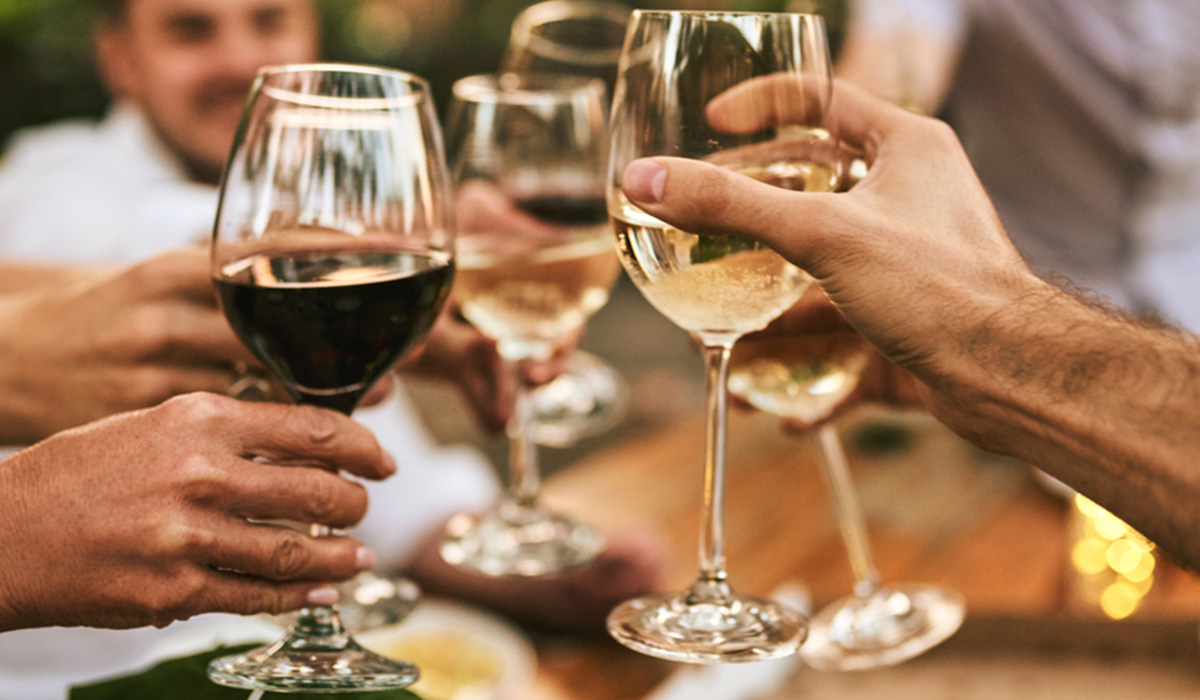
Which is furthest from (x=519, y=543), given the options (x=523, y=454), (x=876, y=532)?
(x=876, y=532)

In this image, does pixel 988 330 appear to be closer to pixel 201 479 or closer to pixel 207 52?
pixel 201 479

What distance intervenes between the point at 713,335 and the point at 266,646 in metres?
0.36

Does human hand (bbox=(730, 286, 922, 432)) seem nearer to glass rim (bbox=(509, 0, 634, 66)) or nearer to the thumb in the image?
the thumb

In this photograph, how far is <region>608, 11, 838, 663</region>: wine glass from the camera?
0.65 m

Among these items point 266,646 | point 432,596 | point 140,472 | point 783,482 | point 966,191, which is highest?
point 966,191

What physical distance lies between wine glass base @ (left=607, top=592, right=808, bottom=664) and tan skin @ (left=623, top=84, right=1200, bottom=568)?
192 millimetres

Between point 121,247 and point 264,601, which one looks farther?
point 121,247

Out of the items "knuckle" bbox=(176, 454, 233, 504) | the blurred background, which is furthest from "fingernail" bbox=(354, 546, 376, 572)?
the blurred background

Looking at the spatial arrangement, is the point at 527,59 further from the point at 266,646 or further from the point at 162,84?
the point at 162,84

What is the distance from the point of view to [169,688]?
27.4 inches

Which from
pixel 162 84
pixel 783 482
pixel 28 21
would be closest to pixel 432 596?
pixel 783 482

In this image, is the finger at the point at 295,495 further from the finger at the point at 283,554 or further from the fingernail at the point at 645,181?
the fingernail at the point at 645,181

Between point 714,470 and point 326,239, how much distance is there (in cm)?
30

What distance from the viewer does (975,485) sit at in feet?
5.79
